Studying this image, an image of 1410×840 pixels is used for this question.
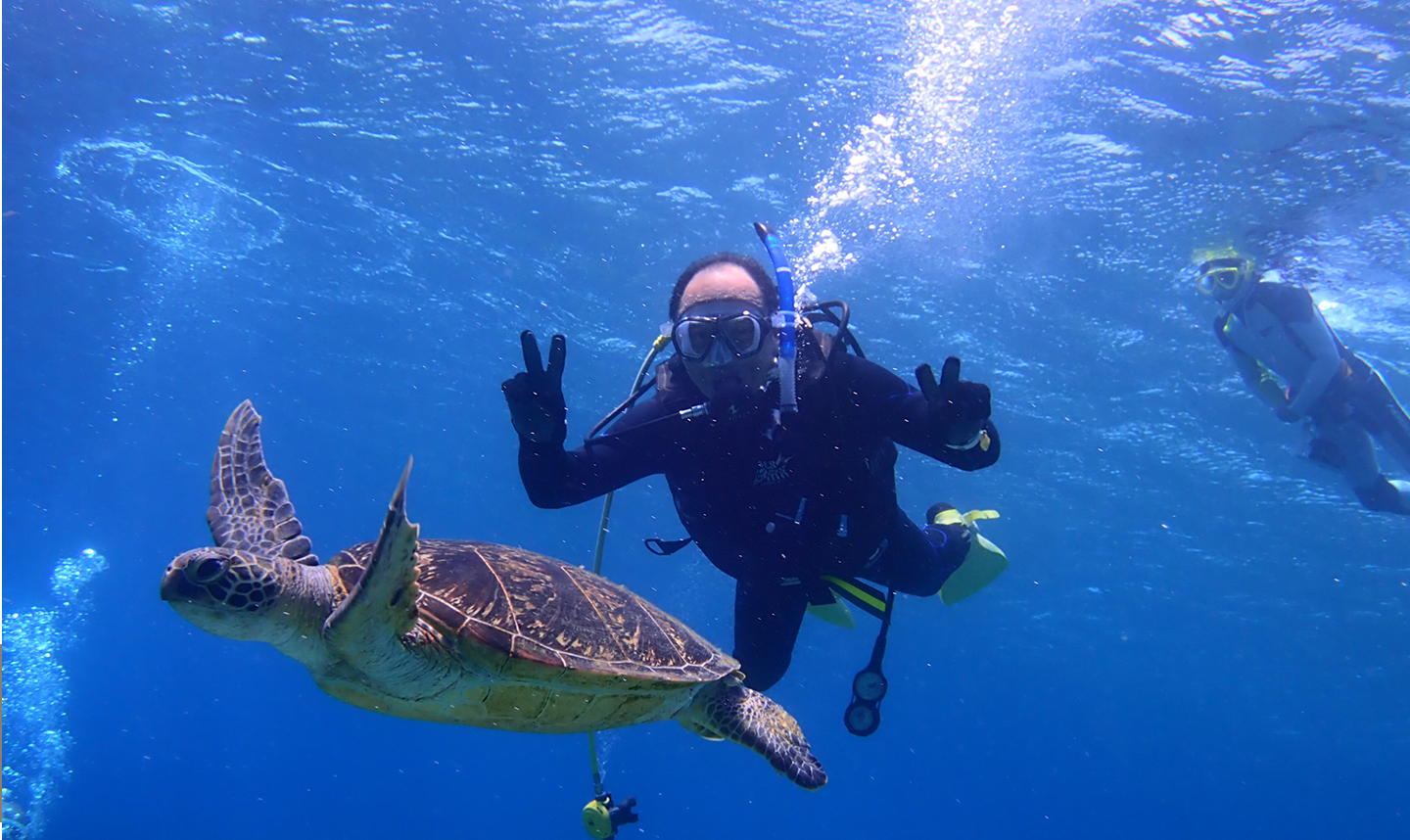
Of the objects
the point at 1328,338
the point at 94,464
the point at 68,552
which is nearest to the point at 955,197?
the point at 1328,338

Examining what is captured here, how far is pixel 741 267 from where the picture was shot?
14.4ft

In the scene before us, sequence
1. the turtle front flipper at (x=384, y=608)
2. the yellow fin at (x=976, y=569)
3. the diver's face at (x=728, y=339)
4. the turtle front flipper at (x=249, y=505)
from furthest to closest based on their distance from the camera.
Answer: the yellow fin at (x=976, y=569) < the diver's face at (x=728, y=339) < the turtle front flipper at (x=249, y=505) < the turtle front flipper at (x=384, y=608)

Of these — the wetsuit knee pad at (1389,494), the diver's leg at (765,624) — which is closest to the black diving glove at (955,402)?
the diver's leg at (765,624)

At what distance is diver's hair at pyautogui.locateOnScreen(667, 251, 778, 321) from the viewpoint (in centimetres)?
430

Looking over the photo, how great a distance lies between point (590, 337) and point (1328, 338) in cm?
1520

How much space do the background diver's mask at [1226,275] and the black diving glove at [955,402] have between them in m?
10.7

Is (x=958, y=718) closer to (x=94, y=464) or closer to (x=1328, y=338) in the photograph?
(x=1328, y=338)

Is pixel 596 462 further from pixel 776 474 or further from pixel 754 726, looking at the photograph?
pixel 754 726

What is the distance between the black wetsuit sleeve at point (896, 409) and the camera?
346cm

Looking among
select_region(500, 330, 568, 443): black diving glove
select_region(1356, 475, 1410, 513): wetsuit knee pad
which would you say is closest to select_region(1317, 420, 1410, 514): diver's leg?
select_region(1356, 475, 1410, 513): wetsuit knee pad

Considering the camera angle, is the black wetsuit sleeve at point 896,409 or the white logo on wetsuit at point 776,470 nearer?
the black wetsuit sleeve at point 896,409

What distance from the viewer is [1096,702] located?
142 feet

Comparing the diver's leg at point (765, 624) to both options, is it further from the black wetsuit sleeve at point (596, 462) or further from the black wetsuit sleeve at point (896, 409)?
the black wetsuit sleeve at point (896, 409)

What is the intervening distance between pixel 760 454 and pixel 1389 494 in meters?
13.5
